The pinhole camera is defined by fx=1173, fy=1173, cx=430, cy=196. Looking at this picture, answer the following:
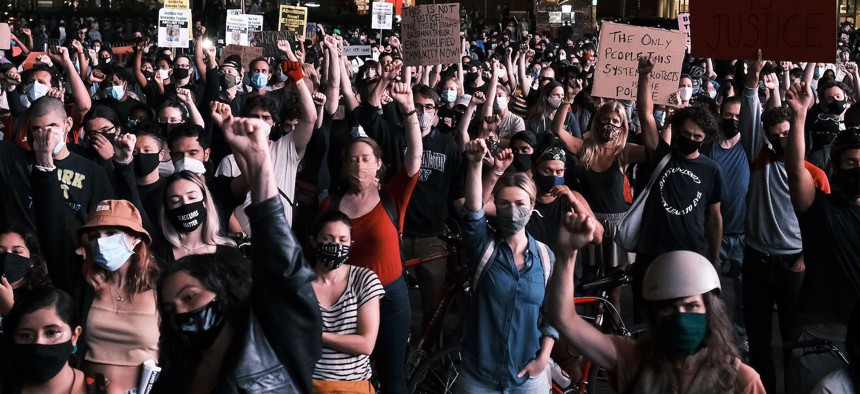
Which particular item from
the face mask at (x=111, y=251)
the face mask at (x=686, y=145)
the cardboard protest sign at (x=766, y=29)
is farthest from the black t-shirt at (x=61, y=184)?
the cardboard protest sign at (x=766, y=29)

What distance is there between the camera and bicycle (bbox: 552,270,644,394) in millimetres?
6059

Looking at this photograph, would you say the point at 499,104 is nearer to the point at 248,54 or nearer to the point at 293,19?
the point at 248,54

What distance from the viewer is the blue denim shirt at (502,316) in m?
4.86

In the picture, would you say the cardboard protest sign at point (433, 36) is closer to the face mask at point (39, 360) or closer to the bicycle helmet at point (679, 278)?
the face mask at point (39, 360)

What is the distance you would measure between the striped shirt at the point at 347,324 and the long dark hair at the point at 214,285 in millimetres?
1710

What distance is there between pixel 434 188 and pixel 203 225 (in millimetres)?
2884

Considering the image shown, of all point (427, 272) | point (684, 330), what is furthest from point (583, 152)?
point (684, 330)

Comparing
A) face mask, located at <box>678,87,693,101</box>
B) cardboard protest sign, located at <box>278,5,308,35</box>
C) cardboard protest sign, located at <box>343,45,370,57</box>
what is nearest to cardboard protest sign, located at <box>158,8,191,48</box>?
cardboard protest sign, located at <box>278,5,308,35</box>

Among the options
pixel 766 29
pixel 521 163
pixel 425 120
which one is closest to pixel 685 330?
pixel 766 29

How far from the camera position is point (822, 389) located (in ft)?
11.3

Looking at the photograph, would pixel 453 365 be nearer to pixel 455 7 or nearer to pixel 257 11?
pixel 455 7

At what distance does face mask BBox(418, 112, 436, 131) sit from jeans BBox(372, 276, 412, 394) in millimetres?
2651

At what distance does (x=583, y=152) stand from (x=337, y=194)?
2224 millimetres

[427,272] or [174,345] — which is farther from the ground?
[174,345]
